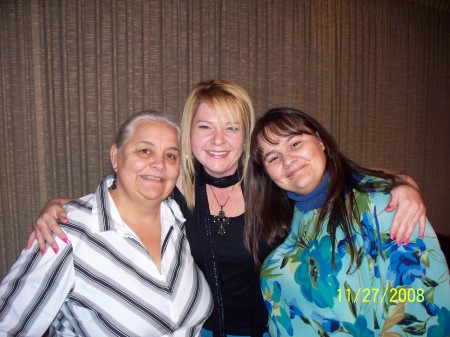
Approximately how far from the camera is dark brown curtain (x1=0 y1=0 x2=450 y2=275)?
2480 millimetres

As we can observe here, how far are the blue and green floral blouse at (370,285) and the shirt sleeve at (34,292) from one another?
0.96m

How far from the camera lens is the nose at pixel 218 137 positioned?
1705 mm

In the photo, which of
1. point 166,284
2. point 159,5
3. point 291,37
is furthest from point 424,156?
point 166,284

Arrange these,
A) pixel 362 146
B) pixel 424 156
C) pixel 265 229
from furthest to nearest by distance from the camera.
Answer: pixel 424 156 → pixel 362 146 → pixel 265 229

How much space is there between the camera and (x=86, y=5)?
100 inches

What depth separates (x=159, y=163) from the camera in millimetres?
1417

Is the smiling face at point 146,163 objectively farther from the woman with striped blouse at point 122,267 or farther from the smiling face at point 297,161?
the smiling face at point 297,161

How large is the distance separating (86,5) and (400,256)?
9.51 ft

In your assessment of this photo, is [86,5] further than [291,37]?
No

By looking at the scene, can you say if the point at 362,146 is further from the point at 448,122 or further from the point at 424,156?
the point at 448,122

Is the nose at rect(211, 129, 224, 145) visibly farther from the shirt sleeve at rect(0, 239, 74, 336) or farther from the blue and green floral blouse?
the shirt sleeve at rect(0, 239, 74, 336)

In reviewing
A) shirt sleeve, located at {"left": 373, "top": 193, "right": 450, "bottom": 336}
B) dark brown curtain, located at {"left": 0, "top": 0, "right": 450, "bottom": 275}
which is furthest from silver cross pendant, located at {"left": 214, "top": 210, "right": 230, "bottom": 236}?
dark brown curtain, located at {"left": 0, "top": 0, "right": 450, "bottom": 275}
